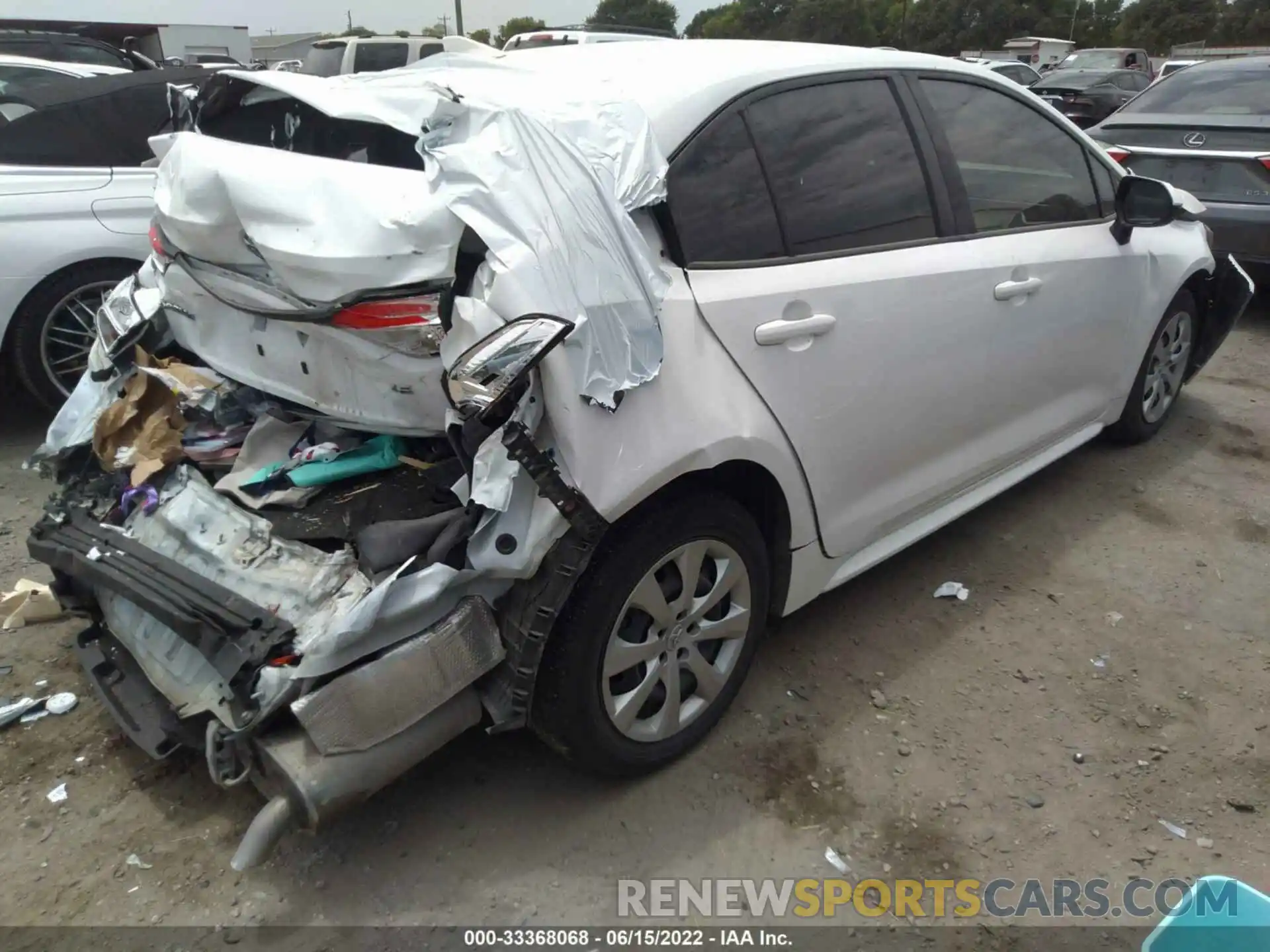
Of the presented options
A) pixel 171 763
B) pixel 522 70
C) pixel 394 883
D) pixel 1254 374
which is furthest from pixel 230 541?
pixel 1254 374

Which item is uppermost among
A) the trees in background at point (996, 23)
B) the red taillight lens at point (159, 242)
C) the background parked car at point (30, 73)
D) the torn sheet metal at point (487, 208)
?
the torn sheet metal at point (487, 208)

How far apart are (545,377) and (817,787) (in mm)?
1407

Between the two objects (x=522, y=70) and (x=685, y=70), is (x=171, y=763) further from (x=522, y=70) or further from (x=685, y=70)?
(x=685, y=70)

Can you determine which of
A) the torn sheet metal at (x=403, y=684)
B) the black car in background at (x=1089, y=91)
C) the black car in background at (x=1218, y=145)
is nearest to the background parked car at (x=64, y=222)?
the torn sheet metal at (x=403, y=684)

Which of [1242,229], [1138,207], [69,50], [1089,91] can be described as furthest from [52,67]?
[1089,91]

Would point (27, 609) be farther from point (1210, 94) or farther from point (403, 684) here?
point (1210, 94)

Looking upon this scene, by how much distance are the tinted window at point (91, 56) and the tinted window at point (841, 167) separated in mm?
7877

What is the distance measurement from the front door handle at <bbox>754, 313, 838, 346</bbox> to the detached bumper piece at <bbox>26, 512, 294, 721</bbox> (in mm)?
1336

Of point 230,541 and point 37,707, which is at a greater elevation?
point 230,541

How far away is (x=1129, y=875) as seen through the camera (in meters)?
2.36

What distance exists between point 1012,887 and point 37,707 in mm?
2787

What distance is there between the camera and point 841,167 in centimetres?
278

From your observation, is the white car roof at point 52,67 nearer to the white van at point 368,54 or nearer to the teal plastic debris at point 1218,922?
the teal plastic debris at point 1218,922

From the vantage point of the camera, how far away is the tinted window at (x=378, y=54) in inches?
541
